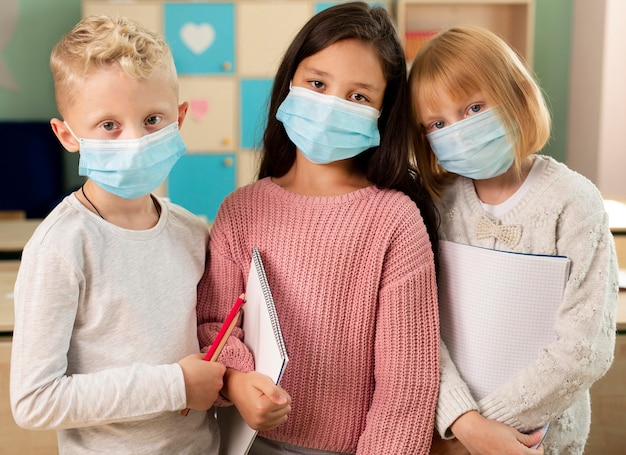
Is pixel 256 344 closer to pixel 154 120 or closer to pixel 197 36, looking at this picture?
pixel 154 120

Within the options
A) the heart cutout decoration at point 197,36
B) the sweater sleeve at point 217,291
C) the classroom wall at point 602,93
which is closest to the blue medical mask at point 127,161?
the sweater sleeve at point 217,291

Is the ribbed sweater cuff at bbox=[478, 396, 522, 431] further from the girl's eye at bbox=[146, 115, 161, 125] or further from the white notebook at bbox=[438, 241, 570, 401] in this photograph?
the girl's eye at bbox=[146, 115, 161, 125]

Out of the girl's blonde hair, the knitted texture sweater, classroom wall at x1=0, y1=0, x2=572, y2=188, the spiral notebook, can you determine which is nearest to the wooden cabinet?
classroom wall at x1=0, y1=0, x2=572, y2=188

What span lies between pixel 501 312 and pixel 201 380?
1.64ft

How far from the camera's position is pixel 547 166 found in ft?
4.17

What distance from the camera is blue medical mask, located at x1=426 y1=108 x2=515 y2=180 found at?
4.05 feet

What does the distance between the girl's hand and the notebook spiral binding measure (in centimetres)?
32

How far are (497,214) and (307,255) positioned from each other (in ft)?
1.13

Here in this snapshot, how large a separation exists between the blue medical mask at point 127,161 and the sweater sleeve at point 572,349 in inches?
25.7

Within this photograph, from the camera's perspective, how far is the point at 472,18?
15.1 ft

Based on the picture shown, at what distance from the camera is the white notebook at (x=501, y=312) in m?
1.18

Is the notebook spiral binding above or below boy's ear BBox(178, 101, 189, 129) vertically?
below

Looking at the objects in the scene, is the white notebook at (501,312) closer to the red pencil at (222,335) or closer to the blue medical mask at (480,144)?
the blue medical mask at (480,144)

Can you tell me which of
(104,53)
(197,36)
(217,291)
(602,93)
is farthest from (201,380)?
(602,93)
